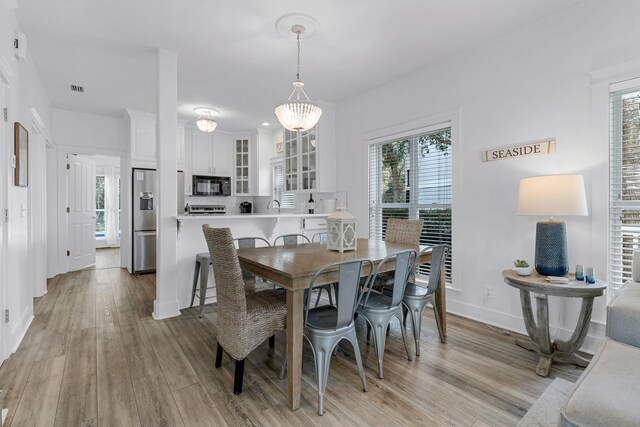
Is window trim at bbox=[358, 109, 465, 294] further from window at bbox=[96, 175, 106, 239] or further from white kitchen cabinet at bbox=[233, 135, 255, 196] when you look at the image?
window at bbox=[96, 175, 106, 239]

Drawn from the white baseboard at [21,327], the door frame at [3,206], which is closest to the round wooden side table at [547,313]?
the door frame at [3,206]

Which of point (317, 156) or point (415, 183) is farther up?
point (317, 156)

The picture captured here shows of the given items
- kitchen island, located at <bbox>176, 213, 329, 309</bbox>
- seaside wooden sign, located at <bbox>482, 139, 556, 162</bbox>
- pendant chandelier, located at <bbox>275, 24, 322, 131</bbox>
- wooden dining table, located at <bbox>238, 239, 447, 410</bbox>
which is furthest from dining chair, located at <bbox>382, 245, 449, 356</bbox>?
kitchen island, located at <bbox>176, 213, 329, 309</bbox>

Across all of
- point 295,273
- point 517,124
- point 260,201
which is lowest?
point 295,273

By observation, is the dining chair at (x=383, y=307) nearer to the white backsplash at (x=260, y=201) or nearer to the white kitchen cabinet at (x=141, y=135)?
the white backsplash at (x=260, y=201)

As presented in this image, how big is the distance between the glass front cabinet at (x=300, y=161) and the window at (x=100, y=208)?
5629 mm

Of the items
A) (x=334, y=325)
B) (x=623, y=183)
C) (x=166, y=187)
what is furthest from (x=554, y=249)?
(x=166, y=187)

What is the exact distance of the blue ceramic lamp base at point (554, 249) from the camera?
2.28 m

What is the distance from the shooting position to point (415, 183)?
12.5 ft

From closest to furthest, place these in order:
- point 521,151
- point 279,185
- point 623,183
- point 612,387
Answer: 1. point 612,387
2. point 623,183
3. point 521,151
4. point 279,185

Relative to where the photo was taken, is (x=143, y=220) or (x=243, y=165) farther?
(x=243, y=165)

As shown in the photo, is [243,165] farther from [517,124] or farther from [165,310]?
[517,124]

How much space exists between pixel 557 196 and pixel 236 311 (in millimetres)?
2270

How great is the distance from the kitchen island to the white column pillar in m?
0.13
